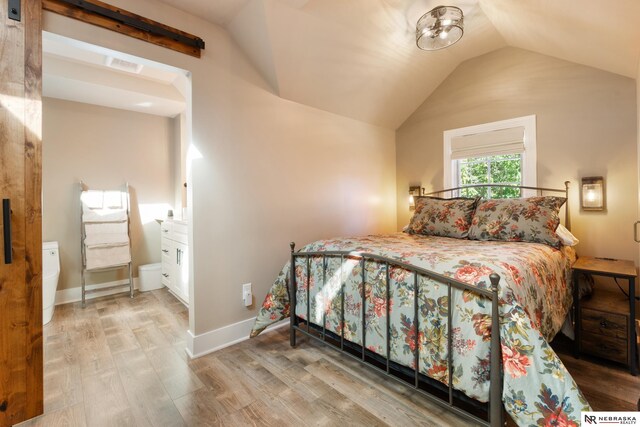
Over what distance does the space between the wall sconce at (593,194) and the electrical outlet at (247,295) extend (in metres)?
3.15

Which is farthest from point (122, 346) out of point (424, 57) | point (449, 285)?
point (424, 57)

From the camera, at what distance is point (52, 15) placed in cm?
169

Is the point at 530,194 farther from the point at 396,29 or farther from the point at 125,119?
the point at 125,119

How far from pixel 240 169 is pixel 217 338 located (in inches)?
54.2

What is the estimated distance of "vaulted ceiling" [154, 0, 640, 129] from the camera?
208cm

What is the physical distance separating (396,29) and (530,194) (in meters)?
2.13

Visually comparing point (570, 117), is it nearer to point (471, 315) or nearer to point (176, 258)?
point (471, 315)

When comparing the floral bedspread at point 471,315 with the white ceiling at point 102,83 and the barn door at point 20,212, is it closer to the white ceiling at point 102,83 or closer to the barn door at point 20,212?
the barn door at point 20,212

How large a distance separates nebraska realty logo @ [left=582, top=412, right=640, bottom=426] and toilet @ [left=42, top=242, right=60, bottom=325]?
11.8 ft

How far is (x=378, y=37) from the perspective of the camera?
2.68 metres

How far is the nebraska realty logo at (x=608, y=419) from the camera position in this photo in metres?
1.03

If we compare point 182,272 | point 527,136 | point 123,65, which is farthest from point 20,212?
point 527,136

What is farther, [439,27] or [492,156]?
[492,156]

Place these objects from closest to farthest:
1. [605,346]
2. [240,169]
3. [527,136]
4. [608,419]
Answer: [608,419] < [605,346] < [240,169] < [527,136]
